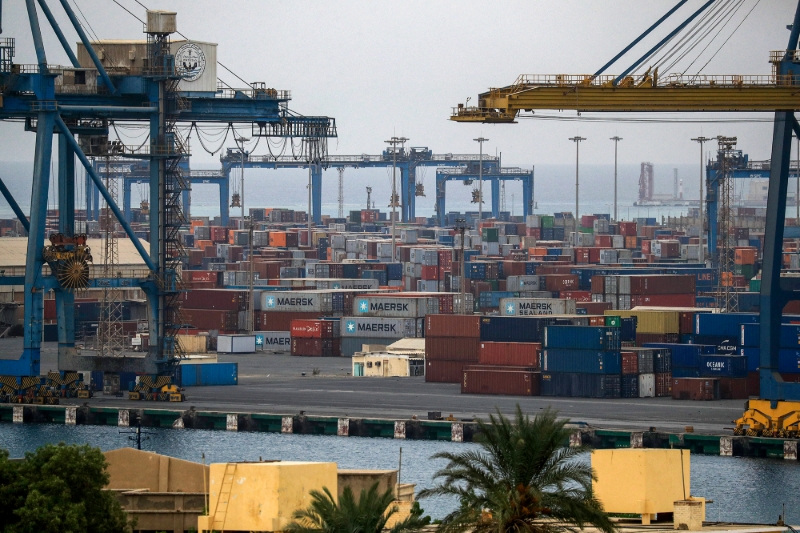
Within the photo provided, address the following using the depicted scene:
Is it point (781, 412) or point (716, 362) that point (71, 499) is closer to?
point (781, 412)

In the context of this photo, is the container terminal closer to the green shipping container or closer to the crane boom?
the crane boom

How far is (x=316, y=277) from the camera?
11031cm

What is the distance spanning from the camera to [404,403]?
61.8 meters

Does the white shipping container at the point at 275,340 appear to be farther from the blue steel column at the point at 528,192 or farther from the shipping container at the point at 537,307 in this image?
the blue steel column at the point at 528,192

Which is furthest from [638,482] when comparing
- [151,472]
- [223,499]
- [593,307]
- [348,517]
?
[593,307]

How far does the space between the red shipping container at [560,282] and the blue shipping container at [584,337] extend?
3813cm

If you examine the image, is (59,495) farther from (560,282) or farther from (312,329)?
(560,282)

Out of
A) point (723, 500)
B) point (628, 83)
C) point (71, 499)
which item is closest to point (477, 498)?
point (71, 499)

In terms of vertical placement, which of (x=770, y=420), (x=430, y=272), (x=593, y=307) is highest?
(x=430, y=272)

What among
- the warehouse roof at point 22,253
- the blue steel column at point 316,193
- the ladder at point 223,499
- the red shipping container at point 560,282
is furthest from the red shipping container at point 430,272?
the ladder at point 223,499

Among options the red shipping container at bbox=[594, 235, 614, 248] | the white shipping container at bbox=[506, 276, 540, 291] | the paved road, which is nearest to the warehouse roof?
the paved road

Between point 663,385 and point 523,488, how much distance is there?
141ft

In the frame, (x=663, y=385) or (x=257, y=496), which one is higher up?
(x=257, y=496)

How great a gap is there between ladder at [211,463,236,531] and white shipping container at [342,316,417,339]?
2349 inches
